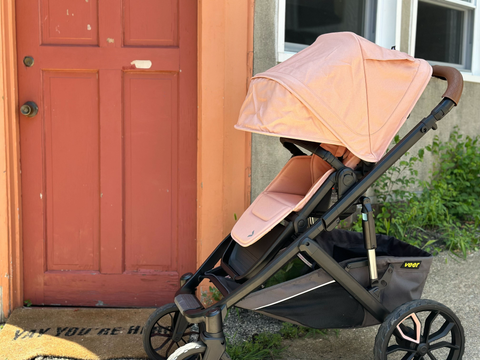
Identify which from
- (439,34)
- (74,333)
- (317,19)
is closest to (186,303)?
(74,333)

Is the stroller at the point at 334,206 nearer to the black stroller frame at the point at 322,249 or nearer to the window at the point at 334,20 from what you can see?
the black stroller frame at the point at 322,249

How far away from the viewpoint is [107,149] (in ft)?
10.0

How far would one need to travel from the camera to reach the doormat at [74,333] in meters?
Answer: 2.49

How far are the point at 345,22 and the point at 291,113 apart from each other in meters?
2.20

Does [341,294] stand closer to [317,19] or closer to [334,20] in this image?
[317,19]

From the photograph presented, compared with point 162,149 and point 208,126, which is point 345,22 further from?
point 162,149

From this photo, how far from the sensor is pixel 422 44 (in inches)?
168

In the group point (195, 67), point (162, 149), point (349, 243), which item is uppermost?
point (195, 67)

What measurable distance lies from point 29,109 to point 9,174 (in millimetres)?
448

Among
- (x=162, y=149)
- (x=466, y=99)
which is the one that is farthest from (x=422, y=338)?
(x=466, y=99)

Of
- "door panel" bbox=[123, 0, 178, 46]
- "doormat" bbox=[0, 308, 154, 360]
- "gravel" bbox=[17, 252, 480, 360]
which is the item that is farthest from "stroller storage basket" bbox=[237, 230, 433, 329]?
"door panel" bbox=[123, 0, 178, 46]

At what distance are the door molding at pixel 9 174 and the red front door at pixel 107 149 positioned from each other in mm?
74

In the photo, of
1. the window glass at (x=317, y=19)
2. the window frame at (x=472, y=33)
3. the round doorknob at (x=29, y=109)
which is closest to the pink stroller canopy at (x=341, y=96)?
the window glass at (x=317, y=19)

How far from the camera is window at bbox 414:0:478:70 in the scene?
4.27 metres
